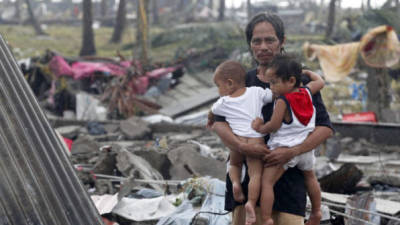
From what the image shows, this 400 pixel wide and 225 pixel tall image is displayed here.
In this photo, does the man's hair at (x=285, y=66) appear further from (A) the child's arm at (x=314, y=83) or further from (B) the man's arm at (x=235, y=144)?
(B) the man's arm at (x=235, y=144)

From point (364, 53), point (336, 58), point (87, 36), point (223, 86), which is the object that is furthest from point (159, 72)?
point (223, 86)

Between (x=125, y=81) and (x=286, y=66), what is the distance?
1142 centimetres

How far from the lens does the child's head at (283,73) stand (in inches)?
110

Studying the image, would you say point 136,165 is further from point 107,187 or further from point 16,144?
point 16,144

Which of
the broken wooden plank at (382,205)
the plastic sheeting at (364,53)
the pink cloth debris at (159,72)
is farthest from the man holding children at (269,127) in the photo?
the pink cloth debris at (159,72)

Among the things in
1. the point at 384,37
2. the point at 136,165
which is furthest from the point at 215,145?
the point at 384,37

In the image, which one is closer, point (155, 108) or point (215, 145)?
point (215, 145)

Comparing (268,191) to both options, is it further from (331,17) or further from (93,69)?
(331,17)

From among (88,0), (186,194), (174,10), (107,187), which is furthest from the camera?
(174,10)

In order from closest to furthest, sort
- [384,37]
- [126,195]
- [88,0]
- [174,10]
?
[126,195]
[384,37]
[88,0]
[174,10]

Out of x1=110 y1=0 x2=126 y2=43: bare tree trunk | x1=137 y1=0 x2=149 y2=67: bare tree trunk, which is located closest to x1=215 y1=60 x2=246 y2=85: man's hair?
x1=137 y1=0 x2=149 y2=67: bare tree trunk

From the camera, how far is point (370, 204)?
17.9ft

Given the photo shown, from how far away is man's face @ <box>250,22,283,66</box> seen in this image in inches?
118

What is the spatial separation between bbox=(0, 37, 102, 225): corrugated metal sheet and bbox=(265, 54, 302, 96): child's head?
3.82 feet
